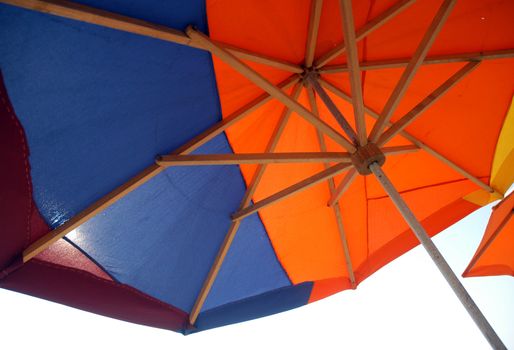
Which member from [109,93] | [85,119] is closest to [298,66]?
[109,93]

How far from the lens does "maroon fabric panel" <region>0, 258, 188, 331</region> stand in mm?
2576

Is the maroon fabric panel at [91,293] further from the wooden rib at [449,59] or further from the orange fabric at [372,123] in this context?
the wooden rib at [449,59]

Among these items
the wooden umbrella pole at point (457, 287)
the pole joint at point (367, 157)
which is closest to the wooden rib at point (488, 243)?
the pole joint at point (367, 157)

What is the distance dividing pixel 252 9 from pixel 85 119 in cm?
149

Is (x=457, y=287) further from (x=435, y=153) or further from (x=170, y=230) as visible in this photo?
(x=170, y=230)

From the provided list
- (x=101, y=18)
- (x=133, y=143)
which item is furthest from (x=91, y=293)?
(x=101, y=18)

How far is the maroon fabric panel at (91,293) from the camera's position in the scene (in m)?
2.58

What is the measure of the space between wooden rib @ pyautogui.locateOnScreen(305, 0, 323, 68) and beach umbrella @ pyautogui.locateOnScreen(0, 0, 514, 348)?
14 millimetres

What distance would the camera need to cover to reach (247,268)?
3.78m

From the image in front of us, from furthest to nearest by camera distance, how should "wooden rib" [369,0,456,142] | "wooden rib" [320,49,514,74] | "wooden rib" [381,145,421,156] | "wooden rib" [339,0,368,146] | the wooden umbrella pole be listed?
"wooden rib" [381,145,421,156] < "wooden rib" [320,49,514,74] < "wooden rib" [369,0,456,142] < "wooden rib" [339,0,368,146] < the wooden umbrella pole

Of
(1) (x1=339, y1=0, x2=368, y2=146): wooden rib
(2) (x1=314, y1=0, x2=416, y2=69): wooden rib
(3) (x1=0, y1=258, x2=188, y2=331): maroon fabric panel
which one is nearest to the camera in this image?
(1) (x1=339, y1=0, x2=368, y2=146): wooden rib

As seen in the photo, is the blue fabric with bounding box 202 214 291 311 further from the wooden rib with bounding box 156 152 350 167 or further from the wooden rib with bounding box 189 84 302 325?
the wooden rib with bounding box 156 152 350 167

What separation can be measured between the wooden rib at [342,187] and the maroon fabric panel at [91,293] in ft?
6.48

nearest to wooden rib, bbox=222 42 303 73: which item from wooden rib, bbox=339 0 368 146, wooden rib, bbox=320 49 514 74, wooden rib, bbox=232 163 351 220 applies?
wooden rib, bbox=320 49 514 74
